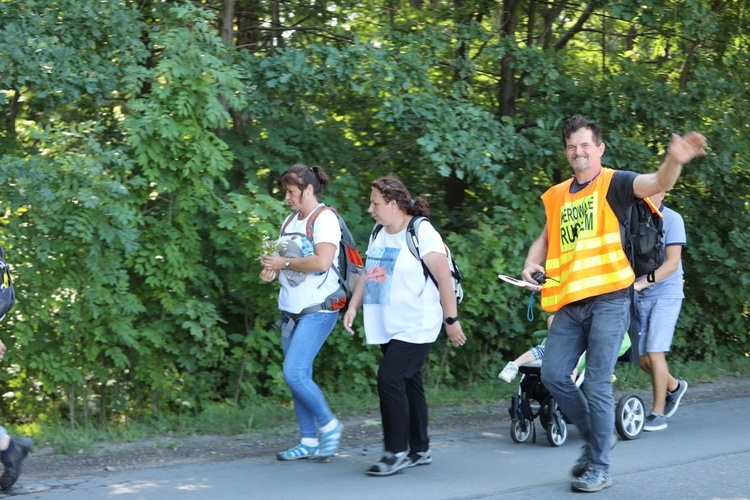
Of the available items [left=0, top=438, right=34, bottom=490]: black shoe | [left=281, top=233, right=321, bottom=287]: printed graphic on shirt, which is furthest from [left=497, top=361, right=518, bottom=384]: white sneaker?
[left=0, top=438, right=34, bottom=490]: black shoe

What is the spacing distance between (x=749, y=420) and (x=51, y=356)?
5.66 meters

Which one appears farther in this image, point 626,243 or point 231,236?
point 231,236

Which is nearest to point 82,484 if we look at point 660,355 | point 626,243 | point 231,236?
point 231,236

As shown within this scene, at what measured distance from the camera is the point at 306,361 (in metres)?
6.59

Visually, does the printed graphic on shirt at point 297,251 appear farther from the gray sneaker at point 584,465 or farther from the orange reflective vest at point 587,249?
the gray sneaker at point 584,465

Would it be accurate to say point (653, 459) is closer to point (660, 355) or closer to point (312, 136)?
point (660, 355)

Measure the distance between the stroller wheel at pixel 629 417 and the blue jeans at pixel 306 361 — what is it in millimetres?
2196

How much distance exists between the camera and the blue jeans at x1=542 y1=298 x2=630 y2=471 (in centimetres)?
577

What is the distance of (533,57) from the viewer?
9867 mm

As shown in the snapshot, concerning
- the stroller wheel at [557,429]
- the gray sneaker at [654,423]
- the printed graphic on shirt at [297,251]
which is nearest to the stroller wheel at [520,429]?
the stroller wheel at [557,429]

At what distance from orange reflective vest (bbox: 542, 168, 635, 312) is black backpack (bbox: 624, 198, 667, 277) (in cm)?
8

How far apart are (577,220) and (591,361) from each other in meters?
0.83

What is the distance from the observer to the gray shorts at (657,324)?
7.78 m

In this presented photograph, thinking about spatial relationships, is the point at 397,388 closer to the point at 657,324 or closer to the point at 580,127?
the point at 580,127
